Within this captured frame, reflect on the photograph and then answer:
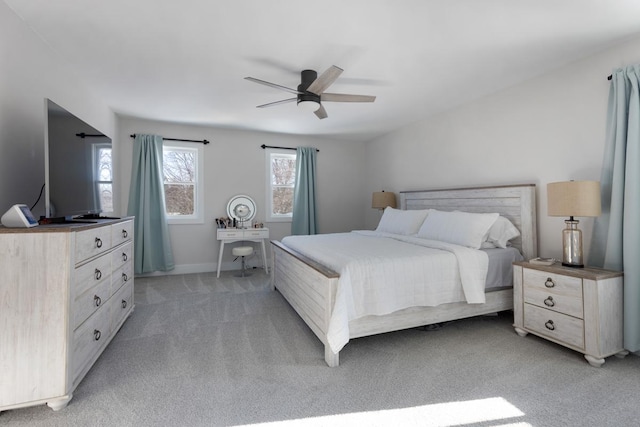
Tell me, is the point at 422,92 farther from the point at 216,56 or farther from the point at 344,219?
the point at 344,219

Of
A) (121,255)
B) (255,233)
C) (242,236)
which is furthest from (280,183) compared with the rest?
(121,255)

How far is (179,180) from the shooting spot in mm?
4879

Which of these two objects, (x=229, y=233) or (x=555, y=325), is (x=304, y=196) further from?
(x=555, y=325)

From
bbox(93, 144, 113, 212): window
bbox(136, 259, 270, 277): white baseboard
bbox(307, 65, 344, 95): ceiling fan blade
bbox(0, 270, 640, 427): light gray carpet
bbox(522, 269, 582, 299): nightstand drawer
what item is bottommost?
bbox(0, 270, 640, 427): light gray carpet

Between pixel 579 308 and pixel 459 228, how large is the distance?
1.10 meters

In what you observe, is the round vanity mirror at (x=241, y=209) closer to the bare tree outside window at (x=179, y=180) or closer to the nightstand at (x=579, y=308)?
the bare tree outside window at (x=179, y=180)

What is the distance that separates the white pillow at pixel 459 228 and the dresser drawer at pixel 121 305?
300cm

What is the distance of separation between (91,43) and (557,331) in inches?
165

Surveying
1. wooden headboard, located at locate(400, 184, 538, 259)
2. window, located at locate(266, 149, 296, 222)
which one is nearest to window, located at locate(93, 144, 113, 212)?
window, located at locate(266, 149, 296, 222)

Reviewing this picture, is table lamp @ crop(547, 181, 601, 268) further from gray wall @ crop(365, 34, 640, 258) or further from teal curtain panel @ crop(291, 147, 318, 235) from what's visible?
teal curtain panel @ crop(291, 147, 318, 235)

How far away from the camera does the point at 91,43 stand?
2.34m

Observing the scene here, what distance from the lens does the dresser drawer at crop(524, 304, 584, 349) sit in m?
2.11

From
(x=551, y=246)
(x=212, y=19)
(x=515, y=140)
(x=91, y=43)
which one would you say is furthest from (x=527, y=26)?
(x=91, y=43)

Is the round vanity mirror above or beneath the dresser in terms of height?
above
